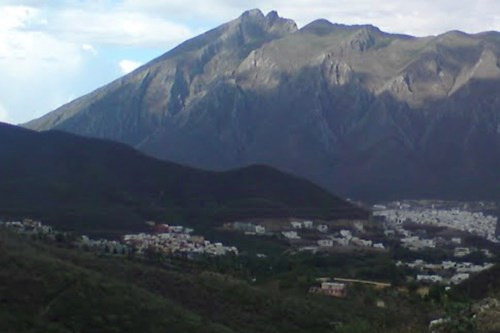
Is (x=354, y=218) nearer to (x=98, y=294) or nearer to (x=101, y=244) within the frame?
(x=101, y=244)

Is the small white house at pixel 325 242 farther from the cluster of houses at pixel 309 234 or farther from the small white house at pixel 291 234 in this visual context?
the small white house at pixel 291 234

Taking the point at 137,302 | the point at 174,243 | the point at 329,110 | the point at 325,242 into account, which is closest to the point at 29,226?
the point at 174,243


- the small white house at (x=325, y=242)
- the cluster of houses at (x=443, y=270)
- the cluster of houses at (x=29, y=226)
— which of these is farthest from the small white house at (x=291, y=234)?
the cluster of houses at (x=29, y=226)

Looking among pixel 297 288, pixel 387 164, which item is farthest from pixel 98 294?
pixel 387 164

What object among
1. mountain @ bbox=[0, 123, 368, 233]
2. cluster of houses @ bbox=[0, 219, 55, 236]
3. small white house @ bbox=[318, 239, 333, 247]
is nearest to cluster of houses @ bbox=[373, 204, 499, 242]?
mountain @ bbox=[0, 123, 368, 233]

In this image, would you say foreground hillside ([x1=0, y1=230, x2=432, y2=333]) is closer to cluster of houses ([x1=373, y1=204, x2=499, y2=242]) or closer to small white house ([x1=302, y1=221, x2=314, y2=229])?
small white house ([x1=302, y1=221, x2=314, y2=229])
